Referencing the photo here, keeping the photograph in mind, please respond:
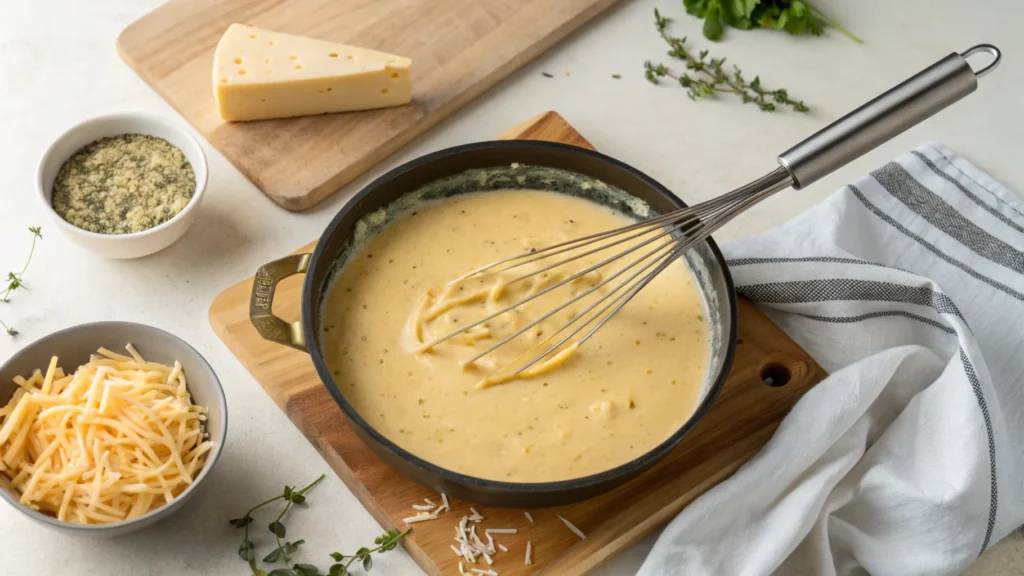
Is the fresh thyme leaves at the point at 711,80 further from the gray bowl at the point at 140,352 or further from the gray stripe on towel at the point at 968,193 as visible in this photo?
the gray bowl at the point at 140,352

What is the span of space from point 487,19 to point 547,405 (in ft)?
3.78

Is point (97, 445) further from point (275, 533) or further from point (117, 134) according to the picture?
point (117, 134)

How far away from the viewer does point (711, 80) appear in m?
2.65

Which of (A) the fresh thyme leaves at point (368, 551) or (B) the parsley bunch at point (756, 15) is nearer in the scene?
(A) the fresh thyme leaves at point (368, 551)

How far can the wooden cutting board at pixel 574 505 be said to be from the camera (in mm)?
1820

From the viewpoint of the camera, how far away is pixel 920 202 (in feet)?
7.73

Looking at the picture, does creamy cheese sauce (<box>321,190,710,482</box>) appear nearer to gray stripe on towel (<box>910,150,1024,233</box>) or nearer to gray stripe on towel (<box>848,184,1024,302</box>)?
gray stripe on towel (<box>848,184,1024,302</box>)

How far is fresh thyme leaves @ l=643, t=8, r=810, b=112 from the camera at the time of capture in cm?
258

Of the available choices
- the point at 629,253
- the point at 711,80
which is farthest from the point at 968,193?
the point at 629,253

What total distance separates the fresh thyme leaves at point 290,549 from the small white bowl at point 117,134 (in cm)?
58

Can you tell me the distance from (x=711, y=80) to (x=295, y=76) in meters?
1.01

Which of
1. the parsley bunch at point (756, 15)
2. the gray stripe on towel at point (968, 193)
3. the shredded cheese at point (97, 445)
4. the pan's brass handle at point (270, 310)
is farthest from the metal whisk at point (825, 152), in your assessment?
the parsley bunch at point (756, 15)

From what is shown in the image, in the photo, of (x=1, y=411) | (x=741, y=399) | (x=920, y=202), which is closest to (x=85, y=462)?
(x=1, y=411)

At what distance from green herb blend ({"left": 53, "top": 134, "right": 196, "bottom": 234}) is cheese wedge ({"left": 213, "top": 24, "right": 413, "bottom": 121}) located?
202 millimetres
